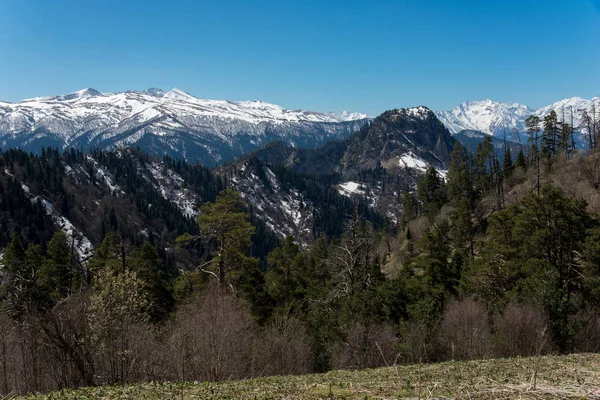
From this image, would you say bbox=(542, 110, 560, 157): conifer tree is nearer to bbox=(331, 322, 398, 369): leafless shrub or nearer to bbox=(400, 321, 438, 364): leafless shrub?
bbox=(400, 321, 438, 364): leafless shrub

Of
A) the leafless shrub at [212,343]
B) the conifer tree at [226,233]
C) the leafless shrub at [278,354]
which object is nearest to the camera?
the leafless shrub at [212,343]

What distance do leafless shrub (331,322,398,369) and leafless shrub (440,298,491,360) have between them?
13.0ft

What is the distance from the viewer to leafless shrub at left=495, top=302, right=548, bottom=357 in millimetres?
23545

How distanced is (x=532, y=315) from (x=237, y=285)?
19676 mm

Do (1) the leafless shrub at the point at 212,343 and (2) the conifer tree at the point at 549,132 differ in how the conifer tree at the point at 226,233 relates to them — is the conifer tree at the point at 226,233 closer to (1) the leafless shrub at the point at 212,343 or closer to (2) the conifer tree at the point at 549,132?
(1) the leafless shrub at the point at 212,343

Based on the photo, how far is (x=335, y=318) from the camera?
3512cm

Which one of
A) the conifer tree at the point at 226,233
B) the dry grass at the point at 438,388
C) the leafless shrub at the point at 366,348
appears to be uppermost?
the conifer tree at the point at 226,233

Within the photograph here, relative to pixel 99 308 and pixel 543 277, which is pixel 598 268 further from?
pixel 99 308

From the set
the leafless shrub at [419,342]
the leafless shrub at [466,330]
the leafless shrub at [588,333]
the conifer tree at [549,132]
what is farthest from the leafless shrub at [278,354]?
the conifer tree at [549,132]

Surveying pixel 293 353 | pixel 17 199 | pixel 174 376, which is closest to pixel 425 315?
pixel 293 353

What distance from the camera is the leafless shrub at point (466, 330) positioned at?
81.3ft

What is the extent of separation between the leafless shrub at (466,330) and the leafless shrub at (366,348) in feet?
13.0

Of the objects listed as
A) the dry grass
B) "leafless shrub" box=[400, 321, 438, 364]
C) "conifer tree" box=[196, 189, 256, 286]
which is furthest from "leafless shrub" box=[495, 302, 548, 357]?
"conifer tree" box=[196, 189, 256, 286]

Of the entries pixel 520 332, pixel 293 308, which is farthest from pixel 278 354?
pixel 520 332
